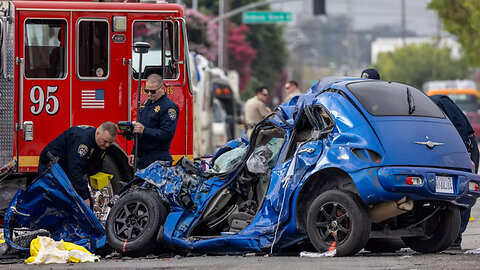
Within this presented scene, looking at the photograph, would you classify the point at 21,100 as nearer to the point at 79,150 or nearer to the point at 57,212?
the point at 79,150

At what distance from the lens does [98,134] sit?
11391 millimetres

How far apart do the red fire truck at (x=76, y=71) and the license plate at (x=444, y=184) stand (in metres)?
4.85

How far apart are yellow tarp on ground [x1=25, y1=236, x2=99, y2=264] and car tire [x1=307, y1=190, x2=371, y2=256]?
2.18m

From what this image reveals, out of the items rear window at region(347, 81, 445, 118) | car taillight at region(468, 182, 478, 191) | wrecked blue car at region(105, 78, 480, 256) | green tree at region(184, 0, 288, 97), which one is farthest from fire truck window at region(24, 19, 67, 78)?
green tree at region(184, 0, 288, 97)

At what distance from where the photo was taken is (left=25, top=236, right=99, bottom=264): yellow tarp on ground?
10.4 m

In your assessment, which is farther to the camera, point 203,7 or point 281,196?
point 203,7

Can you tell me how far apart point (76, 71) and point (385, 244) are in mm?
4774

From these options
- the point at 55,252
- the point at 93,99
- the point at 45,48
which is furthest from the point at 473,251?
the point at 45,48

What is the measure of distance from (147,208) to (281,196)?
140cm

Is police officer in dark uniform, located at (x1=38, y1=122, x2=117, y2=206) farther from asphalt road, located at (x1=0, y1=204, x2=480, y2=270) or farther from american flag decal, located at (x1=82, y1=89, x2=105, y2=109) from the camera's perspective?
american flag decal, located at (x1=82, y1=89, x2=105, y2=109)

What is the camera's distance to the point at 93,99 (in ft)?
44.7

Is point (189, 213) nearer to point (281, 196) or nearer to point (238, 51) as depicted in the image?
point (281, 196)

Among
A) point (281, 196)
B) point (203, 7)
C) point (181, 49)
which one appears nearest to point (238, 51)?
point (203, 7)

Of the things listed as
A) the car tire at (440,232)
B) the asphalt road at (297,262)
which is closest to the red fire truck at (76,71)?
the asphalt road at (297,262)
